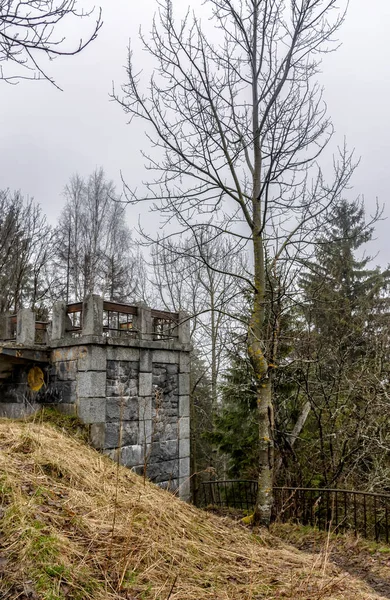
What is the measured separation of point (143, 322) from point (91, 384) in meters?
1.53

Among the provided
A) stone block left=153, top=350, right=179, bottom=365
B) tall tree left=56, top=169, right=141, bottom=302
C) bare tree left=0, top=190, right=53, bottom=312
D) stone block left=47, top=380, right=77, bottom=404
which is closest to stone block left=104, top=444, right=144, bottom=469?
stone block left=47, top=380, right=77, bottom=404

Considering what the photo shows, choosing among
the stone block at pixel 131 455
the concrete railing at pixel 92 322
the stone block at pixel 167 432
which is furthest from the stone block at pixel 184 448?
the concrete railing at pixel 92 322

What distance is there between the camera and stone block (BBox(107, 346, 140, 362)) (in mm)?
7566

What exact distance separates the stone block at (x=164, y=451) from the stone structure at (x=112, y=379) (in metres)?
0.02

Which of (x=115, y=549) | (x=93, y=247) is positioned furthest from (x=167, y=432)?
(x=93, y=247)

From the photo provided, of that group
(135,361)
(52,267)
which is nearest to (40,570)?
(135,361)

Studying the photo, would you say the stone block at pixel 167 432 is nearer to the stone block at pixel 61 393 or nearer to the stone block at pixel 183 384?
the stone block at pixel 183 384

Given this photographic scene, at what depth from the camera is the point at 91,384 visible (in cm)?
723

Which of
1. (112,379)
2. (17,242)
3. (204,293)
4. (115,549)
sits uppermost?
(17,242)

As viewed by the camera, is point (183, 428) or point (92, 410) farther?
point (183, 428)

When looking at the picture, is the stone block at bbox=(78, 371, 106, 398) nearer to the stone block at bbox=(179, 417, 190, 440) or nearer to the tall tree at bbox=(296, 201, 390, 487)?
the stone block at bbox=(179, 417, 190, 440)

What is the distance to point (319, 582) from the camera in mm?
3676

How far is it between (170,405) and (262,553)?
4.32m

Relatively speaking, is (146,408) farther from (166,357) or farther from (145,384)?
(166,357)
